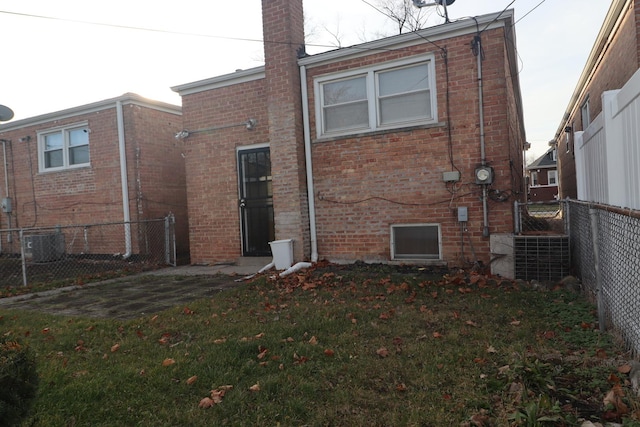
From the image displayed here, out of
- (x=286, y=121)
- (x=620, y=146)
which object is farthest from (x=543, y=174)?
(x=620, y=146)

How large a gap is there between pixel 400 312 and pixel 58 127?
38.7 ft

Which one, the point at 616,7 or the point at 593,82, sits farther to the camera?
the point at 593,82

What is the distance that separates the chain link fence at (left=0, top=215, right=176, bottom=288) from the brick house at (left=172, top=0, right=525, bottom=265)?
184 centimetres

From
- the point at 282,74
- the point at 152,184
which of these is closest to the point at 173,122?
the point at 152,184

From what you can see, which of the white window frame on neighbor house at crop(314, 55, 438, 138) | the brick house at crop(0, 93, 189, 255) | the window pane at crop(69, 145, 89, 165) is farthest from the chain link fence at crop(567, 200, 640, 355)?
the window pane at crop(69, 145, 89, 165)

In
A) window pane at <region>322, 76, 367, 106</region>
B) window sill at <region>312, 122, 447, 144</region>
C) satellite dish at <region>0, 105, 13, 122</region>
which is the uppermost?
window pane at <region>322, 76, 367, 106</region>

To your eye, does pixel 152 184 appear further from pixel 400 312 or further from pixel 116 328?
pixel 400 312

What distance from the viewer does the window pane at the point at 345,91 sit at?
782cm

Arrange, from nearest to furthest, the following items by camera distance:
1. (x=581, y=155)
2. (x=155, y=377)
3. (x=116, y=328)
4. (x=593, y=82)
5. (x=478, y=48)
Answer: (x=155, y=377) < (x=116, y=328) < (x=478, y=48) < (x=581, y=155) < (x=593, y=82)

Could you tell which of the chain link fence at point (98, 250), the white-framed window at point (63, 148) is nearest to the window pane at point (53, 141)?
the white-framed window at point (63, 148)

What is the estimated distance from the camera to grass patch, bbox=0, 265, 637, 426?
2557 millimetres

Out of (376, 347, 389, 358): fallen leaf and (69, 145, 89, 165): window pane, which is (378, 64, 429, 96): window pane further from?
(69, 145, 89, 165): window pane

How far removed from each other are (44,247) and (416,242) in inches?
390

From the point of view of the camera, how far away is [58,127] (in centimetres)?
1209
